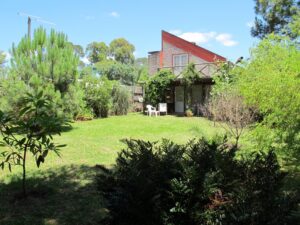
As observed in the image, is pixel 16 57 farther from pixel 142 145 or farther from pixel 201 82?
pixel 201 82

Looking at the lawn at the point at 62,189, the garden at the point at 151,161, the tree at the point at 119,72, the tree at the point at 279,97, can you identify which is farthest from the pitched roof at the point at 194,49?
the tree at the point at 119,72

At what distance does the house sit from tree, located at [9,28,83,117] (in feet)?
33.5

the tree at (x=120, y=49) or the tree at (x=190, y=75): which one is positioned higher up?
the tree at (x=120, y=49)

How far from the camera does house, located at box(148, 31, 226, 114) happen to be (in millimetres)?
21672

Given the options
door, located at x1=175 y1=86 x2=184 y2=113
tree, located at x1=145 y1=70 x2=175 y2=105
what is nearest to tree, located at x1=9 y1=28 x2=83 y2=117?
tree, located at x1=145 y1=70 x2=175 y2=105

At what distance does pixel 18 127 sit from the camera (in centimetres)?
429

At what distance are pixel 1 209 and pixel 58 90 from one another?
8556 millimetres

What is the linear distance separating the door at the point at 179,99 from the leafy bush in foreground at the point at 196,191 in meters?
20.1

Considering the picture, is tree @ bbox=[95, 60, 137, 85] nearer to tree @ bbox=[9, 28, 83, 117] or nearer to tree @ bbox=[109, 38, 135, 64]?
tree @ bbox=[109, 38, 135, 64]

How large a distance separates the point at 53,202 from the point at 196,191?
9.68 ft

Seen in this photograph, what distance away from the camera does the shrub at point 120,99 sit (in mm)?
21036

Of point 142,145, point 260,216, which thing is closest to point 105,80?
point 142,145

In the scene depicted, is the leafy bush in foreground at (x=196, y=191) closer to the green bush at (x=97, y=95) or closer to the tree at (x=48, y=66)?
the tree at (x=48, y=66)

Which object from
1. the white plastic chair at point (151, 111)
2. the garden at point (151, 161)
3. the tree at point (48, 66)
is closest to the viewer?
the garden at point (151, 161)
